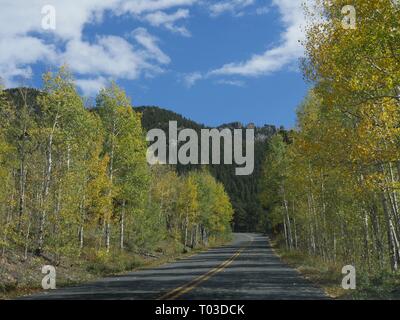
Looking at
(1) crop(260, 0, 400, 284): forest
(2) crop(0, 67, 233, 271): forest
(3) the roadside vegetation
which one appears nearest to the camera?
(1) crop(260, 0, 400, 284): forest

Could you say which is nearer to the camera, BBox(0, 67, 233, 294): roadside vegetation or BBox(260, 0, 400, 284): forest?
BBox(260, 0, 400, 284): forest

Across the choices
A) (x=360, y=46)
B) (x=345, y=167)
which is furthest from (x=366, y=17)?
(x=345, y=167)

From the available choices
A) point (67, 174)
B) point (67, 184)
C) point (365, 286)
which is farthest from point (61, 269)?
point (365, 286)

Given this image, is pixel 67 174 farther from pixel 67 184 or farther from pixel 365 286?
pixel 365 286

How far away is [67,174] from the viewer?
984 inches

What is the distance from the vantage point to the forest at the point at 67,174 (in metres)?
24.3

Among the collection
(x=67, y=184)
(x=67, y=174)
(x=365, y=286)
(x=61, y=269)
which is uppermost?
(x=67, y=174)

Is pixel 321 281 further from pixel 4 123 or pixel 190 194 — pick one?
pixel 190 194

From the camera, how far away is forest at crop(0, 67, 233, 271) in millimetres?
24344

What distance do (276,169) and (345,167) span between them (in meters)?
32.6

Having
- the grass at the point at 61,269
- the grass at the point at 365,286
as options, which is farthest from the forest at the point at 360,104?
the grass at the point at 61,269

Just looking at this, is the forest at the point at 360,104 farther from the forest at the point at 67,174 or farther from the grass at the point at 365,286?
the forest at the point at 67,174

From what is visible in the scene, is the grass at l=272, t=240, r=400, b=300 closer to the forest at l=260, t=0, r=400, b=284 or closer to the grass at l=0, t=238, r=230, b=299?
the forest at l=260, t=0, r=400, b=284

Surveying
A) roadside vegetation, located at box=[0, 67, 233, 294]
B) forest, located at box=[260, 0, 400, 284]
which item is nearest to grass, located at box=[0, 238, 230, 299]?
roadside vegetation, located at box=[0, 67, 233, 294]
